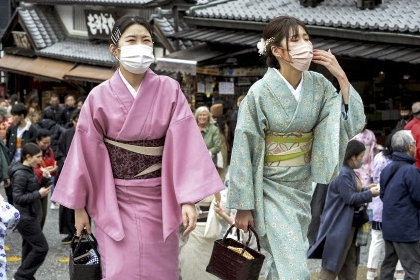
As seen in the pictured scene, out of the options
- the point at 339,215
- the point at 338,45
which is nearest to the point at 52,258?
the point at 339,215

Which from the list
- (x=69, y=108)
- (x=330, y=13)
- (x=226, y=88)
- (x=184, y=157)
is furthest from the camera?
(x=226, y=88)

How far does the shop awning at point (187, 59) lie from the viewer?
1667cm

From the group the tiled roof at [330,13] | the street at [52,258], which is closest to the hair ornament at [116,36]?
the street at [52,258]

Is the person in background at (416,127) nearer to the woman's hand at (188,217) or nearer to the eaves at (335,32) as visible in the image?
the eaves at (335,32)

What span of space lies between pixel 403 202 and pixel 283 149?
2521mm

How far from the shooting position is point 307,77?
613 cm

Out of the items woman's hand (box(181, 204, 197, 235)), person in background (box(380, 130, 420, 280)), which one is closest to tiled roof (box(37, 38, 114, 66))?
person in background (box(380, 130, 420, 280))

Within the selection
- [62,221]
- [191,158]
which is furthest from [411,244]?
[62,221]

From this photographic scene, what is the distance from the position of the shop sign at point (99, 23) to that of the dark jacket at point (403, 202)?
50.7 ft

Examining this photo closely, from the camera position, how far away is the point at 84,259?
5.93 meters

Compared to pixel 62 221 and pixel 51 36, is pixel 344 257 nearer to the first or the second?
pixel 62 221

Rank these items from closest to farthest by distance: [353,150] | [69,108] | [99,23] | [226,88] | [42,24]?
[353,150] < [69,108] < [226,88] < [99,23] < [42,24]

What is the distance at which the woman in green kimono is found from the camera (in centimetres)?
594

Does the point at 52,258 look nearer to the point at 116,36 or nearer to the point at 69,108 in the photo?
the point at 116,36
